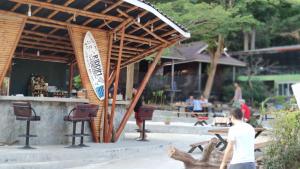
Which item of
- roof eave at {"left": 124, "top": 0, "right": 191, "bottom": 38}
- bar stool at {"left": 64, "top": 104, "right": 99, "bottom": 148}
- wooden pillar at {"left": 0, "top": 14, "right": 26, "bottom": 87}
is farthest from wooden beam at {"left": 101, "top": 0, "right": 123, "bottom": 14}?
bar stool at {"left": 64, "top": 104, "right": 99, "bottom": 148}

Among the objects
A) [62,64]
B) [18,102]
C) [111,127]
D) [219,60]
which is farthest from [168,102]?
[18,102]

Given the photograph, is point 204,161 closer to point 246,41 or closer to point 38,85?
point 38,85

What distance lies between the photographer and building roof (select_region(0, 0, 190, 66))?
11.1m

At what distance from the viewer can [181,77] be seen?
3506 cm

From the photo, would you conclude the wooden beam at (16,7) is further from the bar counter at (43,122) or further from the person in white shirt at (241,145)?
the person in white shirt at (241,145)

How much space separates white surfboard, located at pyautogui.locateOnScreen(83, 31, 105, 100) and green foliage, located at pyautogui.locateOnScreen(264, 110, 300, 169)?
203 inches

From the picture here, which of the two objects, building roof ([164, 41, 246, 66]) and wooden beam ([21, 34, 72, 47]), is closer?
wooden beam ([21, 34, 72, 47])

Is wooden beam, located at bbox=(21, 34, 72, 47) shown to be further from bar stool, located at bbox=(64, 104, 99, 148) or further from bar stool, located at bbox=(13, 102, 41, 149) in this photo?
bar stool, located at bbox=(13, 102, 41, 149)

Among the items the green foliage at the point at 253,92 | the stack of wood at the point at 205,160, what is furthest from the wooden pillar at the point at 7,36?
the green foliage at the point at 253,92

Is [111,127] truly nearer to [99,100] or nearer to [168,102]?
[99,100]

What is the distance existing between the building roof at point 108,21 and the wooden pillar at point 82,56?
18cm

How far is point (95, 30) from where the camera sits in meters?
12.6

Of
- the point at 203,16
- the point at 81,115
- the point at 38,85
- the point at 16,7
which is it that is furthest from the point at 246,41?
the point at 16,7

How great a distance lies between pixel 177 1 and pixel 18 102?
1711cm
